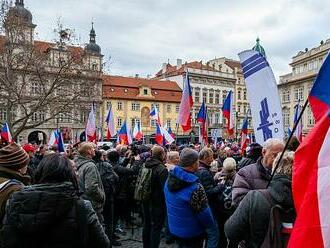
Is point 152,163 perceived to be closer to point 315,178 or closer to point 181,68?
point 315,178

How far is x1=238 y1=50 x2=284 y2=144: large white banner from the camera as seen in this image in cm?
461

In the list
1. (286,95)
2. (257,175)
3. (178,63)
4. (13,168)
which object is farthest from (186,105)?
(178,63)

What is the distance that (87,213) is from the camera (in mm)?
2807

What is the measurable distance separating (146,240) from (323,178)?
4.89 metres

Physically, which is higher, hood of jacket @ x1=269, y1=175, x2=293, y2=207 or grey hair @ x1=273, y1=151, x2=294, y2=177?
grey hair @ x1=273, y1=151, x2=294, y2=177


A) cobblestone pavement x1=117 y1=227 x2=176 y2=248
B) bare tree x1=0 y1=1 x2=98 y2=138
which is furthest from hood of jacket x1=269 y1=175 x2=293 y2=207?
bare tree x1=0 y1=1 x2=98 y2=138

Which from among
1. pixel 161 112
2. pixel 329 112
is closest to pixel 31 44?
pixel 329 112

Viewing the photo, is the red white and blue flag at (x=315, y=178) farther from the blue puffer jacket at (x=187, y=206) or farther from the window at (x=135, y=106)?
the window at (x=135, y=106)

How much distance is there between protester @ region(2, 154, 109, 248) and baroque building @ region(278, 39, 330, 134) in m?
60.3

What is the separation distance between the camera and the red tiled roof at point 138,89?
64125 mm

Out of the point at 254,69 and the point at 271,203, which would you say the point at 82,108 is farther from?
the point at 271,203

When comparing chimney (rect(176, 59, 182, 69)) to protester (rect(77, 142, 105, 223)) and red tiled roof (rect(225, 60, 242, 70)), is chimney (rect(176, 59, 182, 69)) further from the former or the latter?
protester (rect(77, 142, 105, 223))

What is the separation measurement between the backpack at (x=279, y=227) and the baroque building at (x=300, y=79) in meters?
60.1

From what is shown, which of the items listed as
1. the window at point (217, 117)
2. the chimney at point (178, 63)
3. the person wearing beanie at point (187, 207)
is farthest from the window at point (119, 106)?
the person wearing beanie at point (187, 207)
